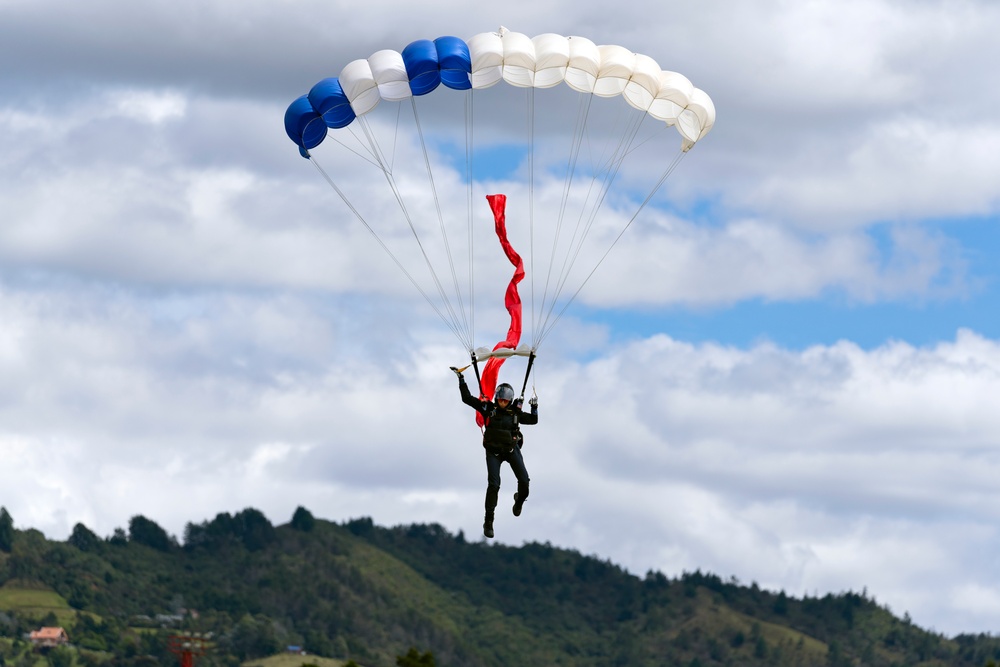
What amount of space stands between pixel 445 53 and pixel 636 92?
4.87 meters

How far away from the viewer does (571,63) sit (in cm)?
4753

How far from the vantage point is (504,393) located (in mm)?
44750

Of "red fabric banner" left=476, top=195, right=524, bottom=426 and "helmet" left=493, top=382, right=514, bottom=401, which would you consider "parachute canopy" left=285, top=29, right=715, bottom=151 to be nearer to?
"red fabric banner" left=476, top=195, right=524, bottom=426

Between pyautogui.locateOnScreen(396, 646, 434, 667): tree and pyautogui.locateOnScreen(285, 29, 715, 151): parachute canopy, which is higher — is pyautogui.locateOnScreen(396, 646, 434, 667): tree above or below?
below

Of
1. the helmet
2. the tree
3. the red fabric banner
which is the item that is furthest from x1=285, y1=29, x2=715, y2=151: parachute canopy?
the tree

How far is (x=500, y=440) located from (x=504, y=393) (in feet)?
3.48

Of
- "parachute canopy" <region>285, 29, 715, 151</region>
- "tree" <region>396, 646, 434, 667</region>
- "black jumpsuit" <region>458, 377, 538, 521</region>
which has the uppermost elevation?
"parachute canopy" <region>285, 29, 715, 151</region>

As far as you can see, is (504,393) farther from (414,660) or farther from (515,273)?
(414,660)

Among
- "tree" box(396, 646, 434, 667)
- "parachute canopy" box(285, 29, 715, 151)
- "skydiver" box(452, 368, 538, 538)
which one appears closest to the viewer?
"skydiver" box(452, 368, 538, 538)

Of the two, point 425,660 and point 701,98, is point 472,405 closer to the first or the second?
point 701,98

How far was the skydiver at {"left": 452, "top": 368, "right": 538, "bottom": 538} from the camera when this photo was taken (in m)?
44.6

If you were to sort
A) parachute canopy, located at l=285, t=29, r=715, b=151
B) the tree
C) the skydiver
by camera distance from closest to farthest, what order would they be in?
1. the skydiver
2. parachute canopy, located at l=285, t=29, r=715, b=151
3. the tree

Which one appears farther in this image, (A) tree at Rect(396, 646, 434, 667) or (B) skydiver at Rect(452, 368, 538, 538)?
(A) tree at Rect(396, 646, 434, 667)

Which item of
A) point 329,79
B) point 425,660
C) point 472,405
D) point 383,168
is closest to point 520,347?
point 472,405
